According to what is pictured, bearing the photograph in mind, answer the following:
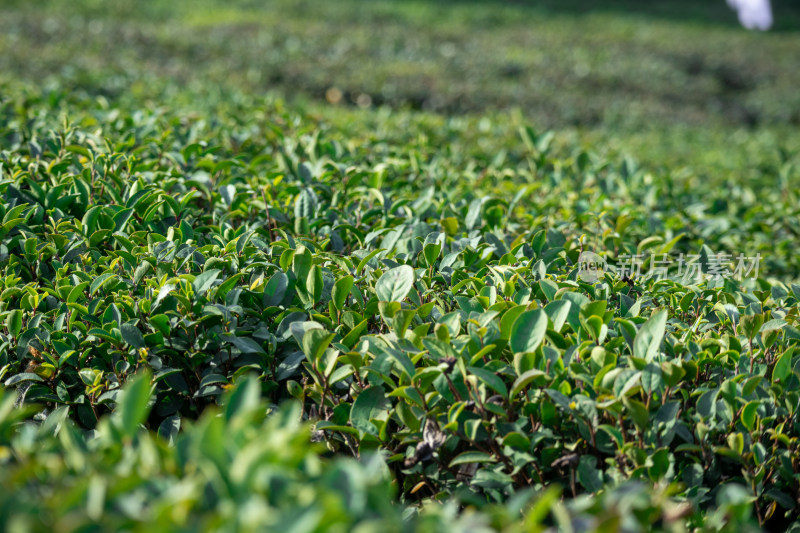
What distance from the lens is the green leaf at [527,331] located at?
1571 mm

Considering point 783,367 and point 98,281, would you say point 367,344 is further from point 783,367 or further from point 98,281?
point 783,367

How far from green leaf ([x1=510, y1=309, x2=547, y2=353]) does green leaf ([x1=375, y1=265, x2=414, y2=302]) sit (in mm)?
318

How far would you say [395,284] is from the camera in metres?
1.79

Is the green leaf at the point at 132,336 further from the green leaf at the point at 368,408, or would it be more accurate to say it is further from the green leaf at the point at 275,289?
the green leaf at the point at 368,408

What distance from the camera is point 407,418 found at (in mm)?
1562

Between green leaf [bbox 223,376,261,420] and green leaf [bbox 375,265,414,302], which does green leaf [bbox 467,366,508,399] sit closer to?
green leaf [bbox 375,265,414,302]

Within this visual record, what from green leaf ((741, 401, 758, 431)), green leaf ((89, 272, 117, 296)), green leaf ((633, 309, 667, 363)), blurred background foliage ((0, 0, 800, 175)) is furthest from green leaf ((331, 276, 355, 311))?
blurred background foliage ((0, 0, 800, 175))

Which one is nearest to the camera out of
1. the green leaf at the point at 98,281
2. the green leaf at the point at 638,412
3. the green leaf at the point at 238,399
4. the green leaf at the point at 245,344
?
the green leaf at the point at 238,399

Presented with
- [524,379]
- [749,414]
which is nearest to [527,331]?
[524,379]

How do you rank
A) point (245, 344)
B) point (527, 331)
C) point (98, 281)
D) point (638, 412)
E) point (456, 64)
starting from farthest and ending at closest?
point (456, 64) → point (98, 281) → point (245, 344) → point (527, 331) → point (638, 412)

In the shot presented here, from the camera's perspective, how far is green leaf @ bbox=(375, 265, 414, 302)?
1.77 meters

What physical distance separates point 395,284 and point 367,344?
234 millimetres

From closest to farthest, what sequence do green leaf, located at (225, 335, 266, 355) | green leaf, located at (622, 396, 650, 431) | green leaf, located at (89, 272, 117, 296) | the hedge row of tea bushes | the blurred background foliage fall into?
1. the hedge row of tea bushes
2. green leaf, located at (622, 396, 650, 431)
3. green leaf, located at (225, 335, 266, 355)
4. green leaf, located at (89, 272, 117, 296)
5. the blurred background foliage

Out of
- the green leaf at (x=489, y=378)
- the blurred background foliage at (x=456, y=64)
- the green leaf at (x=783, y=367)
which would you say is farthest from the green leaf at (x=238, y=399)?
the blurred background foliage at (x=456, y=64)
